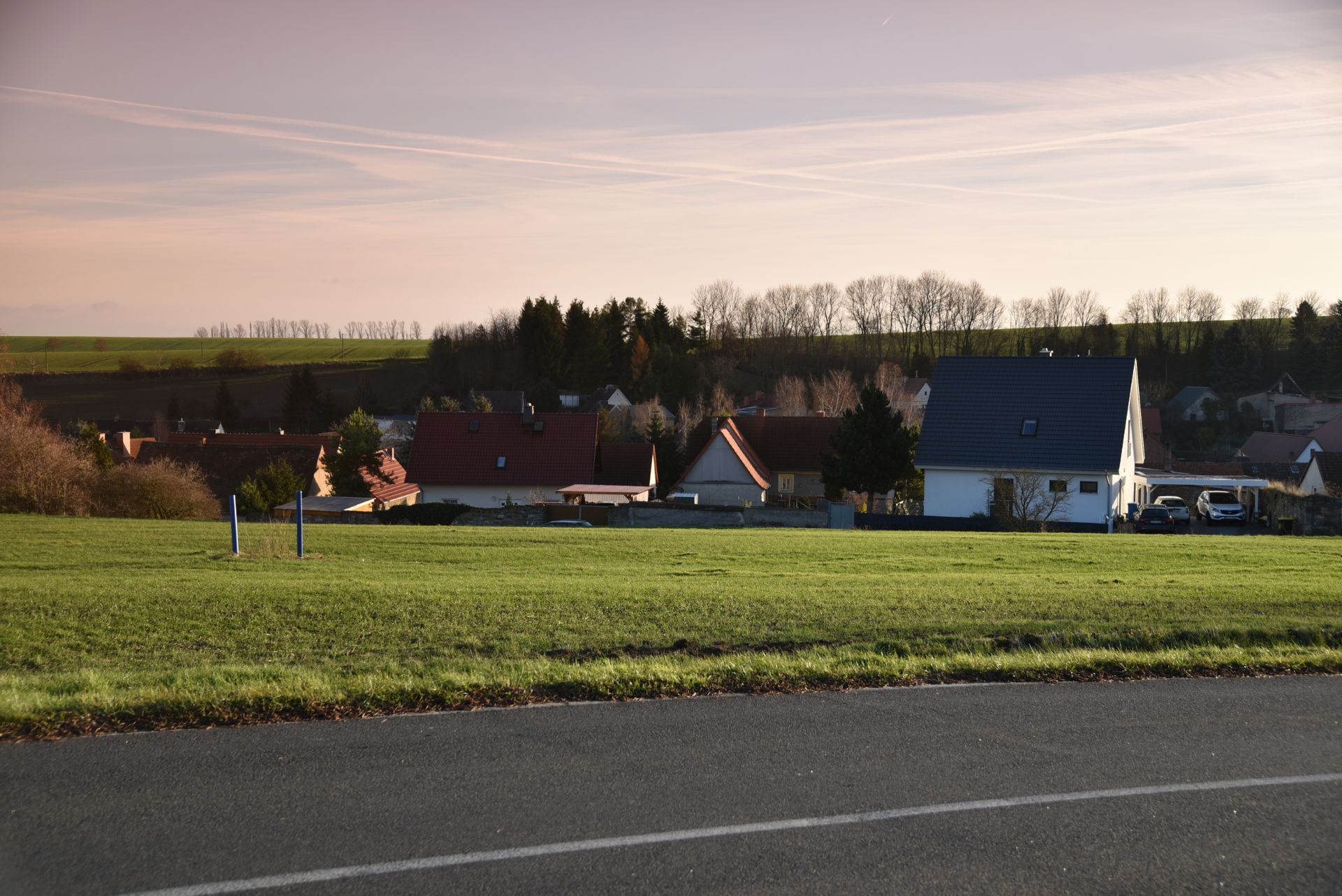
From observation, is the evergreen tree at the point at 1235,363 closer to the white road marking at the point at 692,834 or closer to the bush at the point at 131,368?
the white road marking at the point at 692,834

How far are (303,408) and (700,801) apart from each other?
10334 cm

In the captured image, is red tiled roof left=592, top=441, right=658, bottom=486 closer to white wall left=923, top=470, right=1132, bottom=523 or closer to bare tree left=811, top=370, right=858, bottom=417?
white wall left=923, top=470, right=1132, bottom=523

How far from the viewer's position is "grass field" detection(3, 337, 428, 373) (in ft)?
412

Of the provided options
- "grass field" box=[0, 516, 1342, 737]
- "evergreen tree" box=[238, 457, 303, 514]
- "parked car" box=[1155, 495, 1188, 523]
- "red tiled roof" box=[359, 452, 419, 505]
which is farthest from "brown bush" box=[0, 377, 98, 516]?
"parked car" box=[1155, 495, 1188, 523]

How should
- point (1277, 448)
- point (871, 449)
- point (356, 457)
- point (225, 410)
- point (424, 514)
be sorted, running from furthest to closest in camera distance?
point (225, 410) → point (1277, 448) → point (356, 457) → point (871, 449) → point (424, 514)

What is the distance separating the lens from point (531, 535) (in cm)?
2383

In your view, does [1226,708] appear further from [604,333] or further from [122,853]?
[604,333]

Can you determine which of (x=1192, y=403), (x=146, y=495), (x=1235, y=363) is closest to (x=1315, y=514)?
(x=146, y=495)

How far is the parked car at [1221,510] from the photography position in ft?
134

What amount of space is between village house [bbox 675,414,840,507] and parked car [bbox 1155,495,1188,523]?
17.6 meters

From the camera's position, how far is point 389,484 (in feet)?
168

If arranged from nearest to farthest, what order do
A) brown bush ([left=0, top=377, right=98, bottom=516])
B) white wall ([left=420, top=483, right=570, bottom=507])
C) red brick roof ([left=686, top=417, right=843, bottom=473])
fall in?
1. brown bush ([left=0, top=377, right=98, bottom=516])
2. white wall ([left=420, top=483, right=570, bottom=507])
3. red brick roof ([left=686, top=417, right=843, bottom=473])

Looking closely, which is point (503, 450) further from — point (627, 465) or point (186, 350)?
point (186, 350)

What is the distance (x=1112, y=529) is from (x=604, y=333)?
78.8 m
